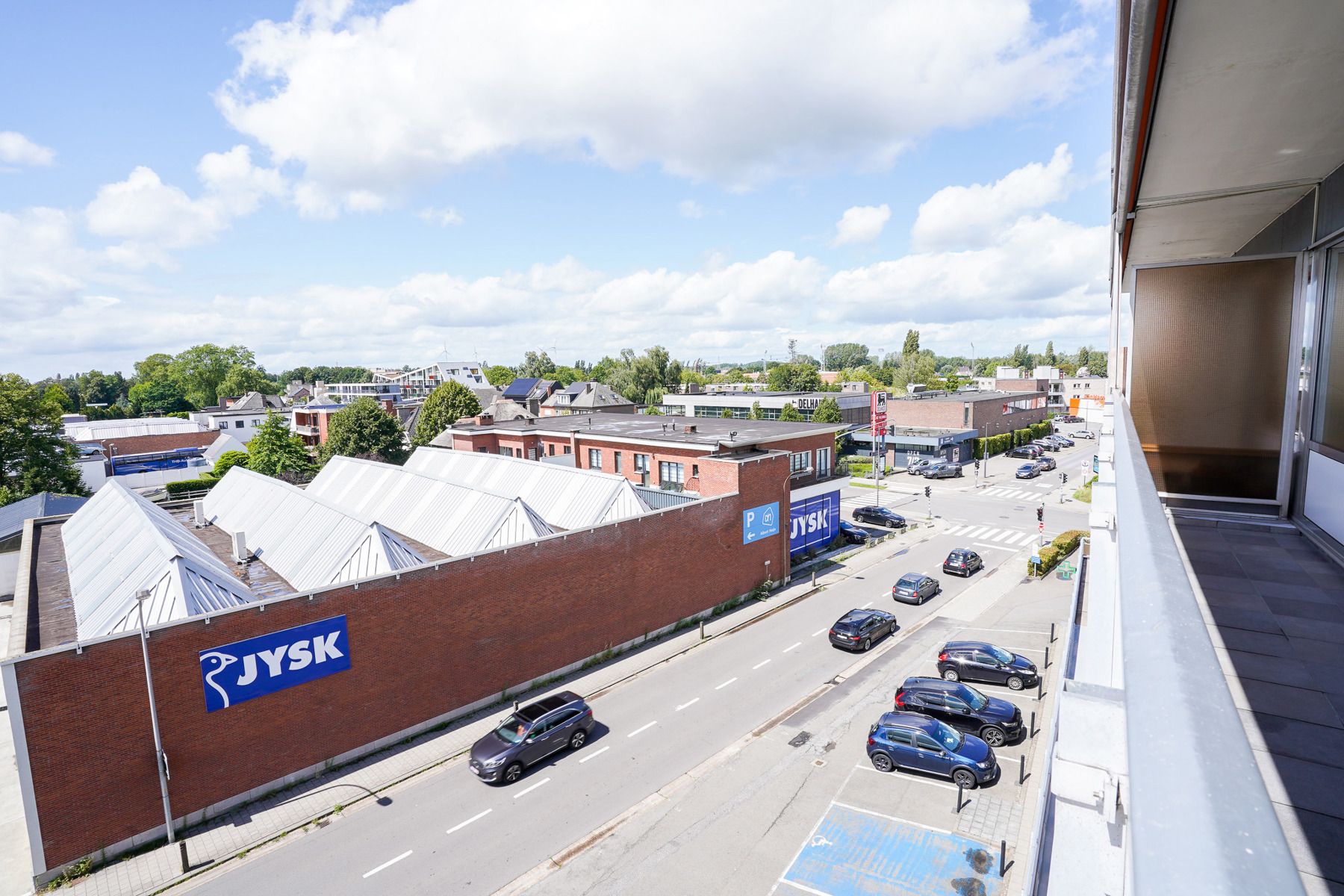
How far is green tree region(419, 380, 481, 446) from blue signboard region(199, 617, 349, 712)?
51.5 metres

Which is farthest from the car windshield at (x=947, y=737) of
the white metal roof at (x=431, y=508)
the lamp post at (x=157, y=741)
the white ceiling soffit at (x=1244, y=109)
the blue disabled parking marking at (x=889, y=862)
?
the lamp post at (x=157, y=741)

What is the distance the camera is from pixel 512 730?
1659 cm

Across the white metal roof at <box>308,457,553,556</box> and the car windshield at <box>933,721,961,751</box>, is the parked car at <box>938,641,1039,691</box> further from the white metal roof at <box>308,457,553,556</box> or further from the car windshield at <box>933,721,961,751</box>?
the white metal roof at <box>308,457,553,556</box>

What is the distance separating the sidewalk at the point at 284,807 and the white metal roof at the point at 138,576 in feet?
14.8

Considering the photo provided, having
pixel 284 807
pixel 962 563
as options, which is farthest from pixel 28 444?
pixel 962 563

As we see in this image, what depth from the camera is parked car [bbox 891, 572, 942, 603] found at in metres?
27.2

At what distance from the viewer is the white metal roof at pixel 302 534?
19516 mm

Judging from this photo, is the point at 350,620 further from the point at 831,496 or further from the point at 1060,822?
the point at 831,496

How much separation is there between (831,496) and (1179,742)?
1387 inches

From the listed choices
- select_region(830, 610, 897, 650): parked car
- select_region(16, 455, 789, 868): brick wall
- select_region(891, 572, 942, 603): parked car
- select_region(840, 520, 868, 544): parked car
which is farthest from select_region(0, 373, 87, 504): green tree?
select_region(891, 572, 942, 603): parked car

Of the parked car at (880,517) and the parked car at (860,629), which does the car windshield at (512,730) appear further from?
the parked car at (880,517)

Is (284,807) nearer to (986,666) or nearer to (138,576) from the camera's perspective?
(138,576)

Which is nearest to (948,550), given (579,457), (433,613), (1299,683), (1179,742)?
(579,457)

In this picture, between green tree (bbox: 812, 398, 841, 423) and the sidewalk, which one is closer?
the sidewalk
